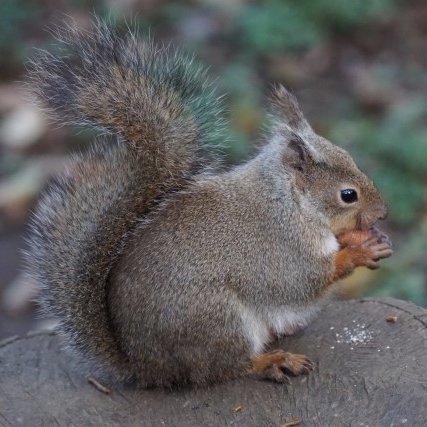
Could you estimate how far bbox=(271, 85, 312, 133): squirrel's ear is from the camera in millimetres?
2598

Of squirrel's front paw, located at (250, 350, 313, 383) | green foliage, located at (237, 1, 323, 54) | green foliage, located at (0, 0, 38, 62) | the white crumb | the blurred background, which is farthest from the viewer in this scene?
green foliage, located at (0, 0, 38, 62)

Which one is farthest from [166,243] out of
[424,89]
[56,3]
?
[56,3]

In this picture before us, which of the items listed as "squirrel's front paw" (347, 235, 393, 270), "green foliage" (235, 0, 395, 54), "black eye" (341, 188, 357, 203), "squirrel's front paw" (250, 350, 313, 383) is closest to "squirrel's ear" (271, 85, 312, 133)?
"black eye" (341, 188, 357, 203)

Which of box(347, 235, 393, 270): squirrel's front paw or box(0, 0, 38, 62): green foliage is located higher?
box(347, 235, 393, 270): squirrel's front paw

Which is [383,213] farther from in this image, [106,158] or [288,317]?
[106,158]

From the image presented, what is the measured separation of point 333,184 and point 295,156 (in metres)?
0.11

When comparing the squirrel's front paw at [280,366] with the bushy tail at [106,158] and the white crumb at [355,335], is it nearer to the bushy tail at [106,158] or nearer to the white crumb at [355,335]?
the white crumb at [355,335]

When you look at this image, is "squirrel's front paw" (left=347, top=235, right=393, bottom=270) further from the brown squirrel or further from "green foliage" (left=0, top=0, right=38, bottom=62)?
"green foliage" (left=0, top=0, right=38, bottom=62)

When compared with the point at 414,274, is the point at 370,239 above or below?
above

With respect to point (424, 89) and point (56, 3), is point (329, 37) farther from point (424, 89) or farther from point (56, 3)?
point (56, 3)

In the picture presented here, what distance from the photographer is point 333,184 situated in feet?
8.21

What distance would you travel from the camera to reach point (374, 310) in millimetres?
2596

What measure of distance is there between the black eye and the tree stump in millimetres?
293

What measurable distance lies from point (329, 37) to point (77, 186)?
11.2ft
